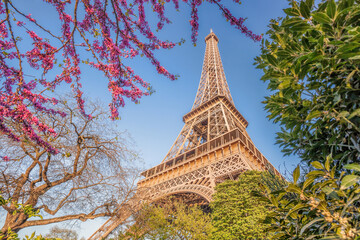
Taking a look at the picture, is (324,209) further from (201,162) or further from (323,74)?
(201,162)

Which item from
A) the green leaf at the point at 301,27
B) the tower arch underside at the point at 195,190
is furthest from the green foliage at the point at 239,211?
the green leaf at the point at 301,27

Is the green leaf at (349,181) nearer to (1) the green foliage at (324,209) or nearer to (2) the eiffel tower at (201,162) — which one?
(1) the green foliage at (324,209)

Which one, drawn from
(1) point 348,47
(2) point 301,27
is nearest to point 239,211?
(2) point 301,27

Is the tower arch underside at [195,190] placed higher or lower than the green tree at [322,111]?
higher

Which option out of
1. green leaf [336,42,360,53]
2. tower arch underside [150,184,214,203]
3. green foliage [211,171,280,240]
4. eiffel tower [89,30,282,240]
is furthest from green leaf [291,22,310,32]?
tower arch underside [150,184,214,203]

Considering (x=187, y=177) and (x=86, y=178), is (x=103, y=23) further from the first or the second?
(x=187, y=177)

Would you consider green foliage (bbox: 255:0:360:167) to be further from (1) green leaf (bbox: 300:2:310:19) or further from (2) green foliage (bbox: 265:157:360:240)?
(2) green foliage (bbox: 265:157:360:240)
